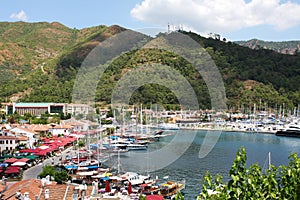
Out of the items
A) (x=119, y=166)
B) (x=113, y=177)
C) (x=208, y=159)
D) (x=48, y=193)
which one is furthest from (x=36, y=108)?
(x=48, y=193)

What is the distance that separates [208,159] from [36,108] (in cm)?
3233

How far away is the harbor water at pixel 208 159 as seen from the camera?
1816cm

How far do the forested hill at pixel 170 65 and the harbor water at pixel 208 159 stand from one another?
2271 cm

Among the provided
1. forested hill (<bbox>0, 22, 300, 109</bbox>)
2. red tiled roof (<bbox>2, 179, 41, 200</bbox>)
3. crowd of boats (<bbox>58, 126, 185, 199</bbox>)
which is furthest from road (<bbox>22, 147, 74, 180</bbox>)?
forested hill (<bbox>0, 22, 300, 109</bbox>)

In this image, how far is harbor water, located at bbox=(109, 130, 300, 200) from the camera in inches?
715

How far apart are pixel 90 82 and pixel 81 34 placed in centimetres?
7877

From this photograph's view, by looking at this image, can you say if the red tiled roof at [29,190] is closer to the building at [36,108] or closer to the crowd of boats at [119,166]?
the crowd of boats at [119,166]

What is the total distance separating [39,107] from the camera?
168ft

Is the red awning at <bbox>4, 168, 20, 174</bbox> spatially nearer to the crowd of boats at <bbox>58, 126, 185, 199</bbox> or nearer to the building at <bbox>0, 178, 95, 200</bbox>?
the crowd of boats at <bbox>58, 126, 185, 199</bbox>

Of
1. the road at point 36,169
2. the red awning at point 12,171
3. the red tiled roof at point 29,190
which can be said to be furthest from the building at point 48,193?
the red awning at point 12,171

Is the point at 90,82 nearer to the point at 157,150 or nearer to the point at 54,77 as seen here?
the point at 54,77

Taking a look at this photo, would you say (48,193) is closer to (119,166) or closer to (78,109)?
(119,166)

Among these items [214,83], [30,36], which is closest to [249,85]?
[214,83]

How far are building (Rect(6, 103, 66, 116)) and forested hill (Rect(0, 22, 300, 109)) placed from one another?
15.1ft
